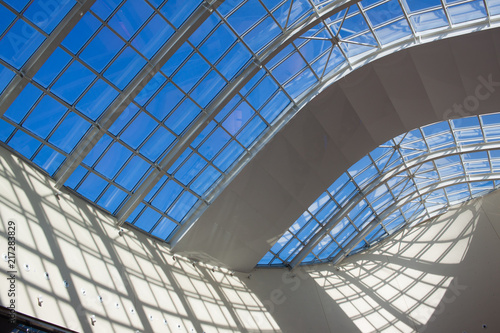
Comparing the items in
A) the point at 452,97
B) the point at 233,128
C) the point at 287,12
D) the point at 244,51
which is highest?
the point at 452,97

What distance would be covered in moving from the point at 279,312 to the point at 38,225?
18.8 meters

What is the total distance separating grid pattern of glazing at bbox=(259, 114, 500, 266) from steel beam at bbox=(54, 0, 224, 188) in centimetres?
1587

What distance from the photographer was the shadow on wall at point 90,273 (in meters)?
15.1

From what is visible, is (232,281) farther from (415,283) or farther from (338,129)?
(415,283)

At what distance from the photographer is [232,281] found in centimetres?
2833

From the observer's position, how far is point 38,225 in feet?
54.3

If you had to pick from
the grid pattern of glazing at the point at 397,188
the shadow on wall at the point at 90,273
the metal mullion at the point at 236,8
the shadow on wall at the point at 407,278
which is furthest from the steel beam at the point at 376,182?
the metal mullion at the point at 236,8

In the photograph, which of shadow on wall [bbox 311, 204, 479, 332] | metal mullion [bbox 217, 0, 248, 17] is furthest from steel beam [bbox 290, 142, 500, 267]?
metal mullion [bbox 217, 0, 248, 17]

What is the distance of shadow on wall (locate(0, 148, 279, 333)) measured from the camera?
49.5ft

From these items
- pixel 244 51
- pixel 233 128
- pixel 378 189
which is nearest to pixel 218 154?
pixel 233 128

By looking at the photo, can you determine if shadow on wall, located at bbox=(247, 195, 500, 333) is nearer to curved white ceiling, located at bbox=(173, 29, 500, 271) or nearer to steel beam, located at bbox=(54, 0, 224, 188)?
curved white ceiling, located at bbox=(173, 29, 500, 271)

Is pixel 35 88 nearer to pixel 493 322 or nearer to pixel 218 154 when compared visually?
pixel 218 154

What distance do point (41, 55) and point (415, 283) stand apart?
108ft

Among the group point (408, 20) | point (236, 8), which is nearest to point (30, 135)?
point (236, 8)
